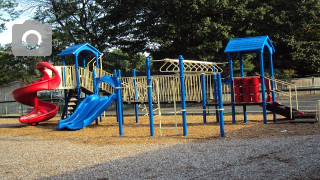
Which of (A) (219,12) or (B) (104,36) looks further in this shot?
(B) (104,36)

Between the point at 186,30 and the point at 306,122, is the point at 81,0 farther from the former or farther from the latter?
the point at 306,122

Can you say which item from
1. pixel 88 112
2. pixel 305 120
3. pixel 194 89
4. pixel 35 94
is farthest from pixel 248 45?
pixel 35 94

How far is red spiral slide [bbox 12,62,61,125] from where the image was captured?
1573cm

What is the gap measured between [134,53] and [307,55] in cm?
1515

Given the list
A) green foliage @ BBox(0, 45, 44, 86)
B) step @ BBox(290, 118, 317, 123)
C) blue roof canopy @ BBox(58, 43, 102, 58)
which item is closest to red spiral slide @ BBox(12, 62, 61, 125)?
blue roof canopy @ BBox(58, 43, 102, 58)

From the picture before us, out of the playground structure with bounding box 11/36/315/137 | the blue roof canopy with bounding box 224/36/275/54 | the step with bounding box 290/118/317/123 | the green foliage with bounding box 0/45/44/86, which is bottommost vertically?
the step with bounding box 290/118/317/123

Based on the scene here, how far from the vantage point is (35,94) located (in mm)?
16750

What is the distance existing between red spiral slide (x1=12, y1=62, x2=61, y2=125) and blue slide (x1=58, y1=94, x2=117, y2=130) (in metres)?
2.38

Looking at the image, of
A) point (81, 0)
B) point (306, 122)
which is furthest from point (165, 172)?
point (81, 0)

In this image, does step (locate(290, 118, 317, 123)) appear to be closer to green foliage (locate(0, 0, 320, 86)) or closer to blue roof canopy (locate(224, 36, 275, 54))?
blue roof canopy (locate(224, 36, 275, 54))

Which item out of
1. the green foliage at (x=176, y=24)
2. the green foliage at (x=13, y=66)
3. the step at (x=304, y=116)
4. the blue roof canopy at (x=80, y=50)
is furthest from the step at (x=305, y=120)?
the green foliage at (x=13, y=66)

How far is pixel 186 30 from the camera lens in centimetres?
2670

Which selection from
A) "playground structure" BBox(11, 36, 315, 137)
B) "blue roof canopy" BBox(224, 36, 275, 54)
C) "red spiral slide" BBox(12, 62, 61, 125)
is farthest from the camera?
"red spiral slide" BBox(12, 62, 61, 125)
